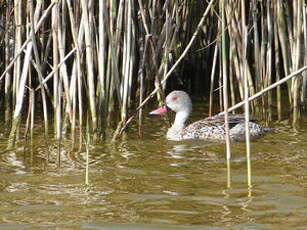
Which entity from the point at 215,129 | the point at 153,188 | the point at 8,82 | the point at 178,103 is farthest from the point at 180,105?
the point at 153,188

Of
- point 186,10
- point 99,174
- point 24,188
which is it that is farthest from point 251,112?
point 24,188

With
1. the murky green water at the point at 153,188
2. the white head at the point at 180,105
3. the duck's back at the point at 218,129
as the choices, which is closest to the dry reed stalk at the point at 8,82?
the murky green water at the point at 153,188

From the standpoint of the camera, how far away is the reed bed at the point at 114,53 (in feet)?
25.0

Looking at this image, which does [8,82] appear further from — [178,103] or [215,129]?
[215,129]

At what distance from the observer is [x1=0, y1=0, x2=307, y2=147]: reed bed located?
7633 millimetres

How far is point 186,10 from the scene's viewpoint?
423 inches

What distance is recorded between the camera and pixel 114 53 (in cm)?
802

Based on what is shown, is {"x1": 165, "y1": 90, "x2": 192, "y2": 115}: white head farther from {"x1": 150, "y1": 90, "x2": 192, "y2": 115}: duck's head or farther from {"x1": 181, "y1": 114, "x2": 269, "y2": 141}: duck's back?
{"x1": 181, "y1": 114, "x2": 269, "y2": 141}: duck's back

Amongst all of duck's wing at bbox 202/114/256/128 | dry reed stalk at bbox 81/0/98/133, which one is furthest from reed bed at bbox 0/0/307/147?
duck's wing at bbox 202/114/256/128

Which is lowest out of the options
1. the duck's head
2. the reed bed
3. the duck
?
the duck

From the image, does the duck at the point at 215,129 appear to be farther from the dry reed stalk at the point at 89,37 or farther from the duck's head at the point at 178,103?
the dry reed stalk at the point at 89,37

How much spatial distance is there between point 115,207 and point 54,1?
2012mm

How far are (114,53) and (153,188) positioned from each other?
173 centimetres

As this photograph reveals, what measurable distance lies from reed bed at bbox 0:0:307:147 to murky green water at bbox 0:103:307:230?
34 centimetres
